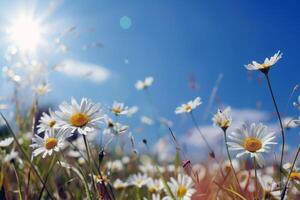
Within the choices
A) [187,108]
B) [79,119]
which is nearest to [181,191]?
[79,119]

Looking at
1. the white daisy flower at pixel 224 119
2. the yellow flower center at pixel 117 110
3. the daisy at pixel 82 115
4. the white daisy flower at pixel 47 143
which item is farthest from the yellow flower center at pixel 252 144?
the yellow flower center at pixel 117 110

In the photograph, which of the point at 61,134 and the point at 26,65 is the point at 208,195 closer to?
the point at 61,134

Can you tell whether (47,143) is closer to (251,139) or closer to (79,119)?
(79,119)

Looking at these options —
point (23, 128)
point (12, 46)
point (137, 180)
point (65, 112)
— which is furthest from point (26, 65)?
point (65, 112)

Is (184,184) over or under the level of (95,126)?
under

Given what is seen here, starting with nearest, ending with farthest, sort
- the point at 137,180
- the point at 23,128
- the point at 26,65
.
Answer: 1. the point at 137,180
2. the point at 23,128
3. the point at 26,65

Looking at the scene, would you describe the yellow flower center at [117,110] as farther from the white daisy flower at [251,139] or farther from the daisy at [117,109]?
the white daisy flower at [251,139]

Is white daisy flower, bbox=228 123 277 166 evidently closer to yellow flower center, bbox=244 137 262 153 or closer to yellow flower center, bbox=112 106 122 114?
yellow flower center, bbox=244 137 262 153
